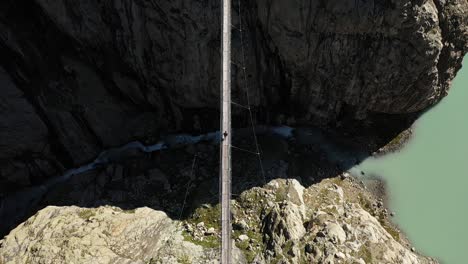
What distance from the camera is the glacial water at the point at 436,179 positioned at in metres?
42.4

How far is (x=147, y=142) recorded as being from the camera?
51375mm

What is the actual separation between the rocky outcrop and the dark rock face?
10860mm

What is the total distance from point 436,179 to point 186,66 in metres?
32.8

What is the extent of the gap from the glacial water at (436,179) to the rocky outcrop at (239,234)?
269 centimetres

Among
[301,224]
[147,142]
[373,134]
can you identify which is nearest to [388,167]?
[373,134]

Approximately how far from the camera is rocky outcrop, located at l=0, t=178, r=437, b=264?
36531 mm

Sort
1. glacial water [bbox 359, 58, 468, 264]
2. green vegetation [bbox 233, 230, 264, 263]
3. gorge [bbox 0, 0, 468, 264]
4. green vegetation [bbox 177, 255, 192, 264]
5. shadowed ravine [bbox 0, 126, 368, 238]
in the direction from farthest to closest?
1. shadowed ravine [bbox 0, 126, 368, 238]
2. glacial water [bbox 359, 58, 468, 264]
3. gorge [bbox 0, 0, 468, 264]
4. green vegetation [bbox 233, 230, 264, 263]
5. green vegetation [bbox 177, 255, 192, 264]

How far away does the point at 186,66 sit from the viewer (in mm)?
44219

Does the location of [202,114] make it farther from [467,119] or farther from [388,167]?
[467,119]

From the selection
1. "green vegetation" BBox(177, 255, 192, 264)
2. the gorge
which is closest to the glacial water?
the gorge

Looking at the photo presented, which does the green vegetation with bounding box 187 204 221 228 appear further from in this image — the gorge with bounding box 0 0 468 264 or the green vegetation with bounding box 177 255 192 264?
the green vegetation with bounding box 177 255 192 264

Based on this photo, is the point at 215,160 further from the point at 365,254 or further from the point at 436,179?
the point at 436,179

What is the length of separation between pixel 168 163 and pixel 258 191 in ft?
42.5

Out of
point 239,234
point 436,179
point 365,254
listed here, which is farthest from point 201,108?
point 436,179
